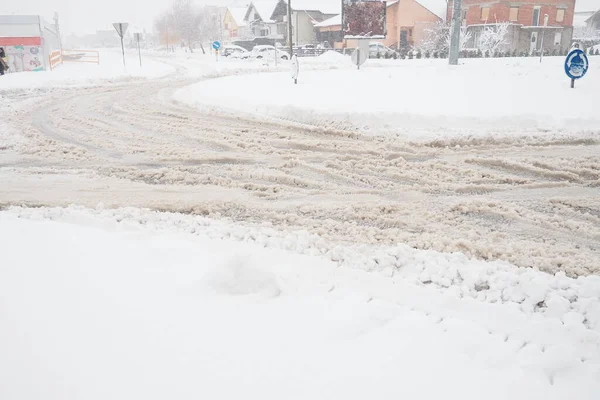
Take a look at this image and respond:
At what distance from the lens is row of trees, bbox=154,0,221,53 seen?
235 ft

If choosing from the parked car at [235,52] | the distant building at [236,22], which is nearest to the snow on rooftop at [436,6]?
the parked car at [235,52]

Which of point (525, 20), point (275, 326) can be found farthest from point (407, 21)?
point (275, 326)

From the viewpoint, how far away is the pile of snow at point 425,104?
8953mm

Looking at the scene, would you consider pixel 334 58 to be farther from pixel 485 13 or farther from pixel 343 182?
pixel 343 182

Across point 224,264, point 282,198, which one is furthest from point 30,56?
point 224,264

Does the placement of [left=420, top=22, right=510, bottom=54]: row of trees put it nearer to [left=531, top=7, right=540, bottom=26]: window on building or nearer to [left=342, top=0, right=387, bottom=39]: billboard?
[left=531, top=7, right=540, bottom=26]: window on building

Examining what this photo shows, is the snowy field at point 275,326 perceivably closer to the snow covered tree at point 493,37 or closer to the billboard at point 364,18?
the billboard at point 364,18

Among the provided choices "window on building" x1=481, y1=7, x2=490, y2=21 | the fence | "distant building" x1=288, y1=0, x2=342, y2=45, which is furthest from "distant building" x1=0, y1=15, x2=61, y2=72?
"window on building" x1=481, y1=7, x2=490, y2=21

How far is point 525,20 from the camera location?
47.0 metres

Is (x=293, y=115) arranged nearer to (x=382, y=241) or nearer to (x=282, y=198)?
(x=282, y=198)

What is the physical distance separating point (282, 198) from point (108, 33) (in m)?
170

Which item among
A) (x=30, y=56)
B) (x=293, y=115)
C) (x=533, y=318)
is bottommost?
(x=533, y=318)

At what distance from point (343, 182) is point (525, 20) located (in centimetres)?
4973

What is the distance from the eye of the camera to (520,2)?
152 ft
